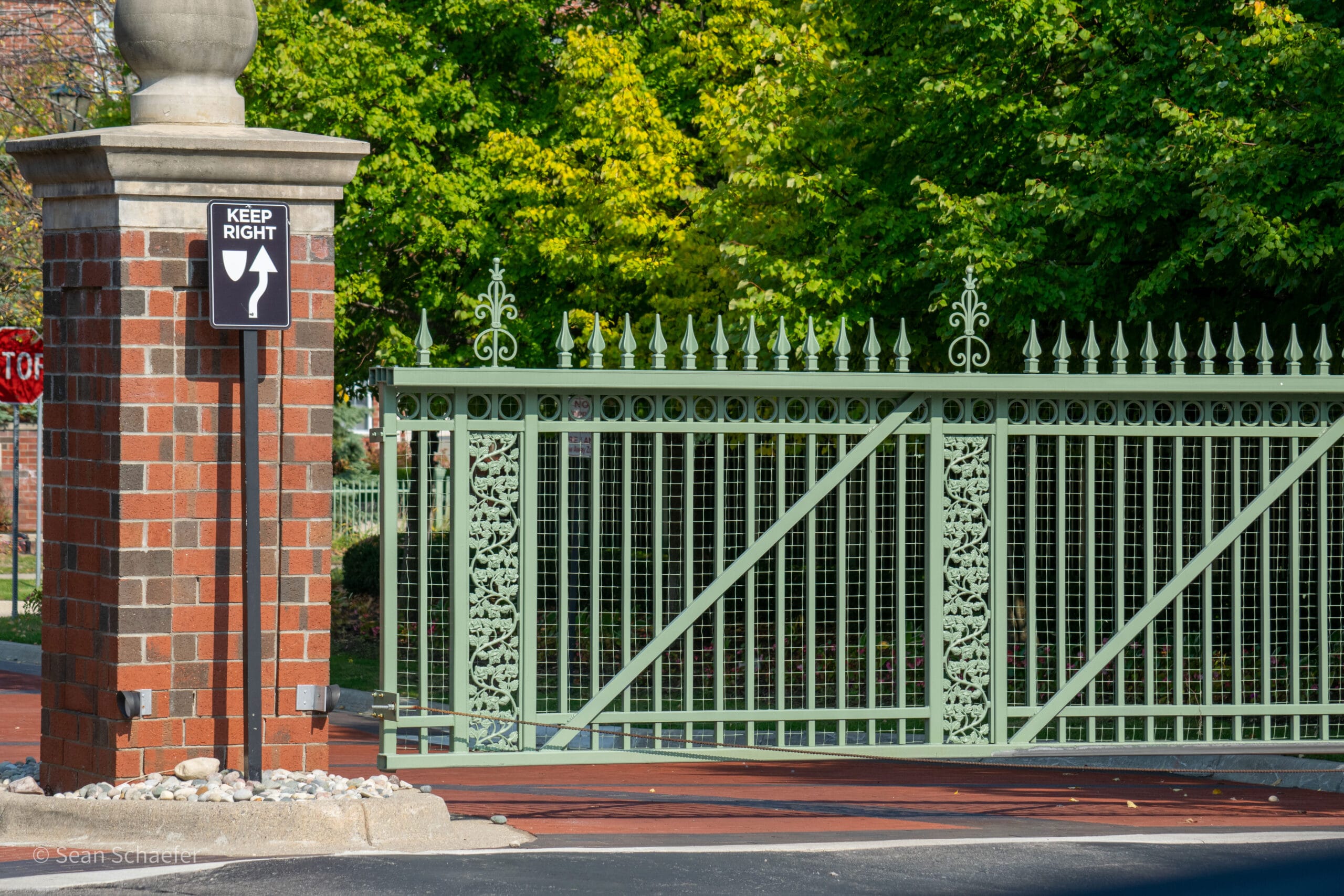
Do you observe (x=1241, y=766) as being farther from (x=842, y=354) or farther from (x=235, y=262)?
(x=235, y=262)

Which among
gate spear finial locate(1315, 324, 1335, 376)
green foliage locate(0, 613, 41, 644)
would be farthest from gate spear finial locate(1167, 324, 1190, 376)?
green foliage locate(0, 613, 41, 644)

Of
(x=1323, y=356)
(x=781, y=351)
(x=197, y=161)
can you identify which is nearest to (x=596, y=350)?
(x=781, y=351)

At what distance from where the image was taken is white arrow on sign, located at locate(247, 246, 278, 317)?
6660 mm

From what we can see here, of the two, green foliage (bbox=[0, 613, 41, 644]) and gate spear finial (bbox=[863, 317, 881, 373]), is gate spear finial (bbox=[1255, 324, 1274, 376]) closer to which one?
gate spear finial (bbox=[863, 317, 881, 373])

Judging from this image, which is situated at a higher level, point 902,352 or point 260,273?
point 260,273

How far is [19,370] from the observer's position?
62.6 ft

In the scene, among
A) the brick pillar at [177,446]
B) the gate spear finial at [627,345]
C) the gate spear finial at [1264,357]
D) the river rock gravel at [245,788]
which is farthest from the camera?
the gate spear finial at [1264,357]

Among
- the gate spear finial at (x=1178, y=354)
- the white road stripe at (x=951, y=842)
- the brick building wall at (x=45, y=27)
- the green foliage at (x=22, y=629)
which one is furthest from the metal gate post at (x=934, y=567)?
the brick building wall at (x=45, y=27)

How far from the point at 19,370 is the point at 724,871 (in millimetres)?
15113

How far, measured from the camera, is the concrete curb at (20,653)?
16219 millimetres

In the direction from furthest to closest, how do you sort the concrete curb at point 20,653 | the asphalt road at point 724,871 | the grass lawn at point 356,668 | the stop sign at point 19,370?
the stop sign at point 19,370 < the concrete curb at point 20,653 < the grass lawn at point 356,668 < the asphalt road at point 724,871

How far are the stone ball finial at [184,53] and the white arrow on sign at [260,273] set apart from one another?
758 millimetres

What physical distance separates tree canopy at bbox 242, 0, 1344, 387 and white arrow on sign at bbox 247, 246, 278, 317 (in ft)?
19.3

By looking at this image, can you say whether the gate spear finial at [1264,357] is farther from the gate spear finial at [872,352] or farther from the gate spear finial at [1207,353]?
the gate spear finial at [872,352]
